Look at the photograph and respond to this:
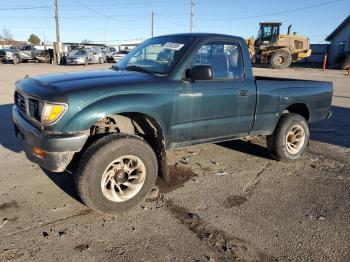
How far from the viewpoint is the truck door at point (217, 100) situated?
4.09m

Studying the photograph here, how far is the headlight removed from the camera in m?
3.28

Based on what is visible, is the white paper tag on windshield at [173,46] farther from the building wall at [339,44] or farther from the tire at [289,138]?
the building wall at [339,44]

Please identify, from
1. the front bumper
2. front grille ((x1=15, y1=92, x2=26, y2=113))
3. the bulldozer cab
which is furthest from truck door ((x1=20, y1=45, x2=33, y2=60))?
the front bumper

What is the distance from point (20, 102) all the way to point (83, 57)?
27.9 m

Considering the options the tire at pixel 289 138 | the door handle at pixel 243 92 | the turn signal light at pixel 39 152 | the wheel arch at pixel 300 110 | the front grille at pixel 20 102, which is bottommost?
the tire at pixel 289 138

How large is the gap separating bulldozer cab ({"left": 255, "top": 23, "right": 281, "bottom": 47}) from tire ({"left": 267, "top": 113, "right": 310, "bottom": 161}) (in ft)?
84.9

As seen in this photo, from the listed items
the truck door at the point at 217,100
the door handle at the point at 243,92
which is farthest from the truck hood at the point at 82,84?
the door handle at the point at 243,92

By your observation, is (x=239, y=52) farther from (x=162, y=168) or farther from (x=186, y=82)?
(x=162, y=168)

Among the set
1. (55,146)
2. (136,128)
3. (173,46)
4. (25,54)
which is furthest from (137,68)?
(25,54)

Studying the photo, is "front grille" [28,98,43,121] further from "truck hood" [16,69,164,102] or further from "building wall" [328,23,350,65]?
"building wall" [328,23,350,65]

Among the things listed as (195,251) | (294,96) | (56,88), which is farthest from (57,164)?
(294,96)

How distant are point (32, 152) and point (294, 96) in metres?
3.70

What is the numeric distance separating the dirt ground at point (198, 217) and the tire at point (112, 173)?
14 centimetres

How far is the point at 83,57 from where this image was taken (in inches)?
1201
